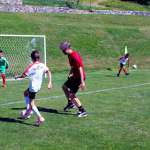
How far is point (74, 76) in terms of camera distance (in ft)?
44.6

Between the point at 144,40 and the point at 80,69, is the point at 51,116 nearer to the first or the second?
the point at 80,69

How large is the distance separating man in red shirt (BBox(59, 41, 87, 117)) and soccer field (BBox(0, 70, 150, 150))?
1.06ft

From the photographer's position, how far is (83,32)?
4247 centimetres

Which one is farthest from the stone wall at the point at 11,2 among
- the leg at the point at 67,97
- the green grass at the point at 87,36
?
the leg at the point at 67,97

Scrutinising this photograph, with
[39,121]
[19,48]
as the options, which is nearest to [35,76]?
[39,121]

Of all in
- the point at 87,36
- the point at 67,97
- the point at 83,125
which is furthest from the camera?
the point at 87,36

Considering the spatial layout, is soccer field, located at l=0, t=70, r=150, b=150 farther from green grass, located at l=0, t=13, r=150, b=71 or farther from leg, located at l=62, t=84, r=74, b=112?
green grass, located at l=0, t=13, r=150, b=71

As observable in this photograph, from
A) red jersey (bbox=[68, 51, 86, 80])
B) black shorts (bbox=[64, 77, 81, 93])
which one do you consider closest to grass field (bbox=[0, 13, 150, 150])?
black shorts (bbox=[64, 77, 81, 93])

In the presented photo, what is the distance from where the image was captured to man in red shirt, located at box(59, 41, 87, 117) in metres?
13.0

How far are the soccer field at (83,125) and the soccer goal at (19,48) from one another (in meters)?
12.9

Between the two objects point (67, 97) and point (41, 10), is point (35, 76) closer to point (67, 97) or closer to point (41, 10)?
point (67, 97)

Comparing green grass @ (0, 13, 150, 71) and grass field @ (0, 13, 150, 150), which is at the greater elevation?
grass field @ (0, 13, 150, 150)

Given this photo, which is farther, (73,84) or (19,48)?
(19,48)

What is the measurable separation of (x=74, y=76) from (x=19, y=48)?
1955 centimetres
